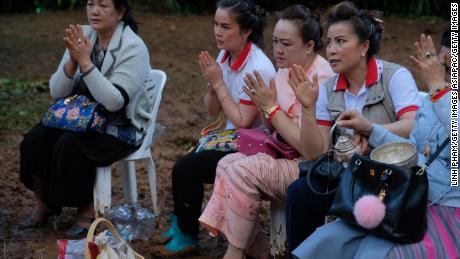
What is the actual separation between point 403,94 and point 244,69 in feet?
3.38

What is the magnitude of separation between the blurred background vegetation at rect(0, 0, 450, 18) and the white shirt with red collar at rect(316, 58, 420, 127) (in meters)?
7.47

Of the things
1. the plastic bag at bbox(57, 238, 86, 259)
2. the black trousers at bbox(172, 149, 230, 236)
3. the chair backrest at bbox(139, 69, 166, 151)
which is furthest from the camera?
the chair backrest at bbox(139, 69, 166, 151)

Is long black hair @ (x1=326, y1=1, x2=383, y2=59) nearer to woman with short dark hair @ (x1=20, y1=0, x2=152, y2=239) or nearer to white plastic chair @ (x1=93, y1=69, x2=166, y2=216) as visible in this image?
woman with short dark hair @ (x1=20, y1=0, x2=152, y2=239)

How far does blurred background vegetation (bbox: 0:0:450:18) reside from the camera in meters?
11.8

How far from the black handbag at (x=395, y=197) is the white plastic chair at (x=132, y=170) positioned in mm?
1959

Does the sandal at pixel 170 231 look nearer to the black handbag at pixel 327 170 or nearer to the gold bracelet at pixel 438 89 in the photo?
the black handbag at pixel 327 170

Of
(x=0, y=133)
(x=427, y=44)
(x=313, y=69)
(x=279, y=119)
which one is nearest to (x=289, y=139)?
(x=279, y=119)

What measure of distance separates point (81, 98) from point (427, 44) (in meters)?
2.19

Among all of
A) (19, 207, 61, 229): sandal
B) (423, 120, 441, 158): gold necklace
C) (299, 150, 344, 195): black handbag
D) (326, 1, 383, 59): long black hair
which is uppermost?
(326, 1, 383, 59): long black hair

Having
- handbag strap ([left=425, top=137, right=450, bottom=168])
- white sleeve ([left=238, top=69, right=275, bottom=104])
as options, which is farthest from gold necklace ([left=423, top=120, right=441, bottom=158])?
white sleeve ([left=238, top=69, right=275, bottom=104])

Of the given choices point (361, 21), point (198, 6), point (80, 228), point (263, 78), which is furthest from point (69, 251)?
point (198, 6)

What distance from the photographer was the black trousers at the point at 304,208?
4027mm

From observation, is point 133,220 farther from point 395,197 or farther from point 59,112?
point 395,197

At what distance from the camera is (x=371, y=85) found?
4223mm
